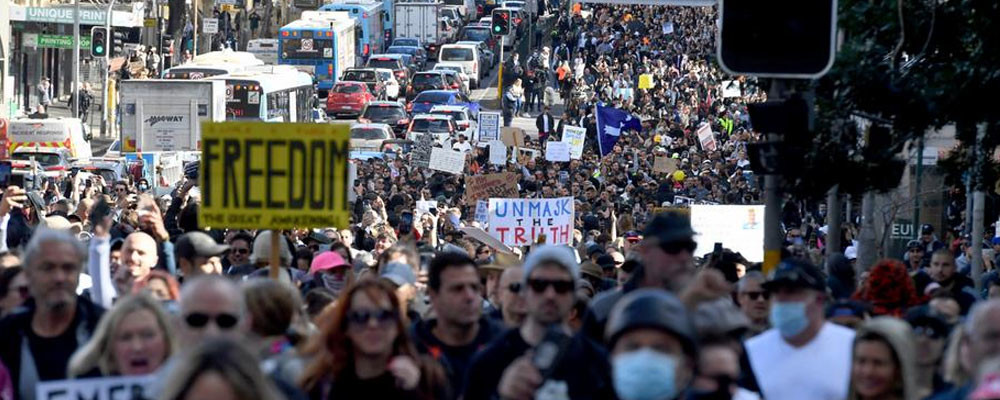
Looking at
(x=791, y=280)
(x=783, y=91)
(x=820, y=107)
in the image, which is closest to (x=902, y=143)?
(x=820, y=107)

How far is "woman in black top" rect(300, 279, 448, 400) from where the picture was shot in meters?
6.96

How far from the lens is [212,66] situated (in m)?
48.4

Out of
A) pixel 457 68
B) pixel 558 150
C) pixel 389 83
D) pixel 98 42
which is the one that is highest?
pixel 98 42

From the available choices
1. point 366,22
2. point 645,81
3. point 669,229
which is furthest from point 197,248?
point 366,22

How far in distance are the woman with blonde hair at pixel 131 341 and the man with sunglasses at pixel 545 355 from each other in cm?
100

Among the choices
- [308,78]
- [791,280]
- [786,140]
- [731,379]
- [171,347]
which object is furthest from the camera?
[308,78]

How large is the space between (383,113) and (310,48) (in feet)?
36.7

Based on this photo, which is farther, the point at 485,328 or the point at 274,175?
the point at 274,175

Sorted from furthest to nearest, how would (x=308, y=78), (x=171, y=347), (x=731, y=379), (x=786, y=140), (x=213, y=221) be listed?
(x=308, y=78), (x=786, y=140), (x=213, y=221), (x=171, y=347), (x=731, y=379)

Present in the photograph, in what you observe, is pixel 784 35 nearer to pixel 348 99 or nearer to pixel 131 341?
pixel 131 341

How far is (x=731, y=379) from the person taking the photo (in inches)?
235

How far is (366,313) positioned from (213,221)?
129 inches

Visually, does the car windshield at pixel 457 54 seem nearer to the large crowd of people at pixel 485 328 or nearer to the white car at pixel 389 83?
the white car at pixel 389 83

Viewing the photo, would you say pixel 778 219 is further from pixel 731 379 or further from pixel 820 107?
pixel 731 379
